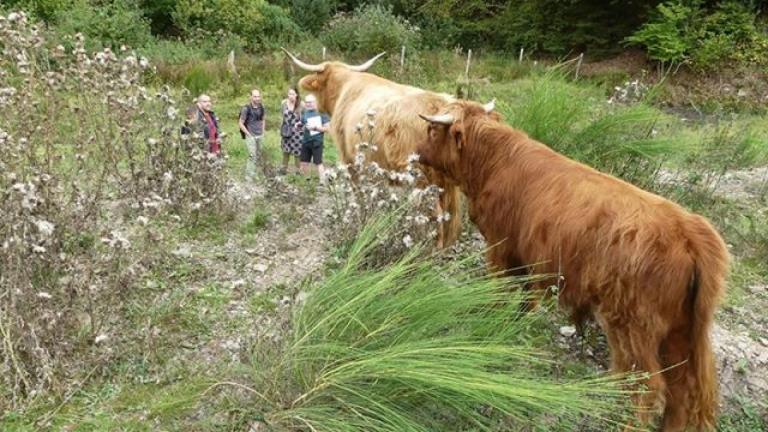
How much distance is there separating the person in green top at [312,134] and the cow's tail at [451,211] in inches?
88.2

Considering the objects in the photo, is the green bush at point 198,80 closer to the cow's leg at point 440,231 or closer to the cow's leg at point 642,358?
the cow's leg at point 440,231

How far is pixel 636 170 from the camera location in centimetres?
618

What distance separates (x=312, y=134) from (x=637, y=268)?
4979mm

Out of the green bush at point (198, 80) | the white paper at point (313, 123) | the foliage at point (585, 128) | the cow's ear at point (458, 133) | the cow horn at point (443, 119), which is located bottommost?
the green bush at point (198, 80)

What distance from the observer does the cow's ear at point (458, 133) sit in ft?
14.5

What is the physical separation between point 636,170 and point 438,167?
2.49 meters

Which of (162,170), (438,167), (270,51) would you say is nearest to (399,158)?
(438,167)

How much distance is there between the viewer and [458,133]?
14.6 feet

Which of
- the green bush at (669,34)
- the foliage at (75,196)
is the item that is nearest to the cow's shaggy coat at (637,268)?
the foliage at (75,196)

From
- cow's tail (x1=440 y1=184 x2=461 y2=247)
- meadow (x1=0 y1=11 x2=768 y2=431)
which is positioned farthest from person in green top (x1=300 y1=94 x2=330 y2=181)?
cow's tail (x1=440 y1=184 x2=461 y2=247)

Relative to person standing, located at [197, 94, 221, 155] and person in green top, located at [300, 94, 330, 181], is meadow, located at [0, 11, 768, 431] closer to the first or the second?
person standing, located at [197, 94, 221, 155]

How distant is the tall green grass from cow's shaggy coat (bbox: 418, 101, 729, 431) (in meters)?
0.38

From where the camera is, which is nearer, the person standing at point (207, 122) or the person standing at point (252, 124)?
the person standing at point (207, 122)

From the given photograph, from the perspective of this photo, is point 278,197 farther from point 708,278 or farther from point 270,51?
point 270,51
